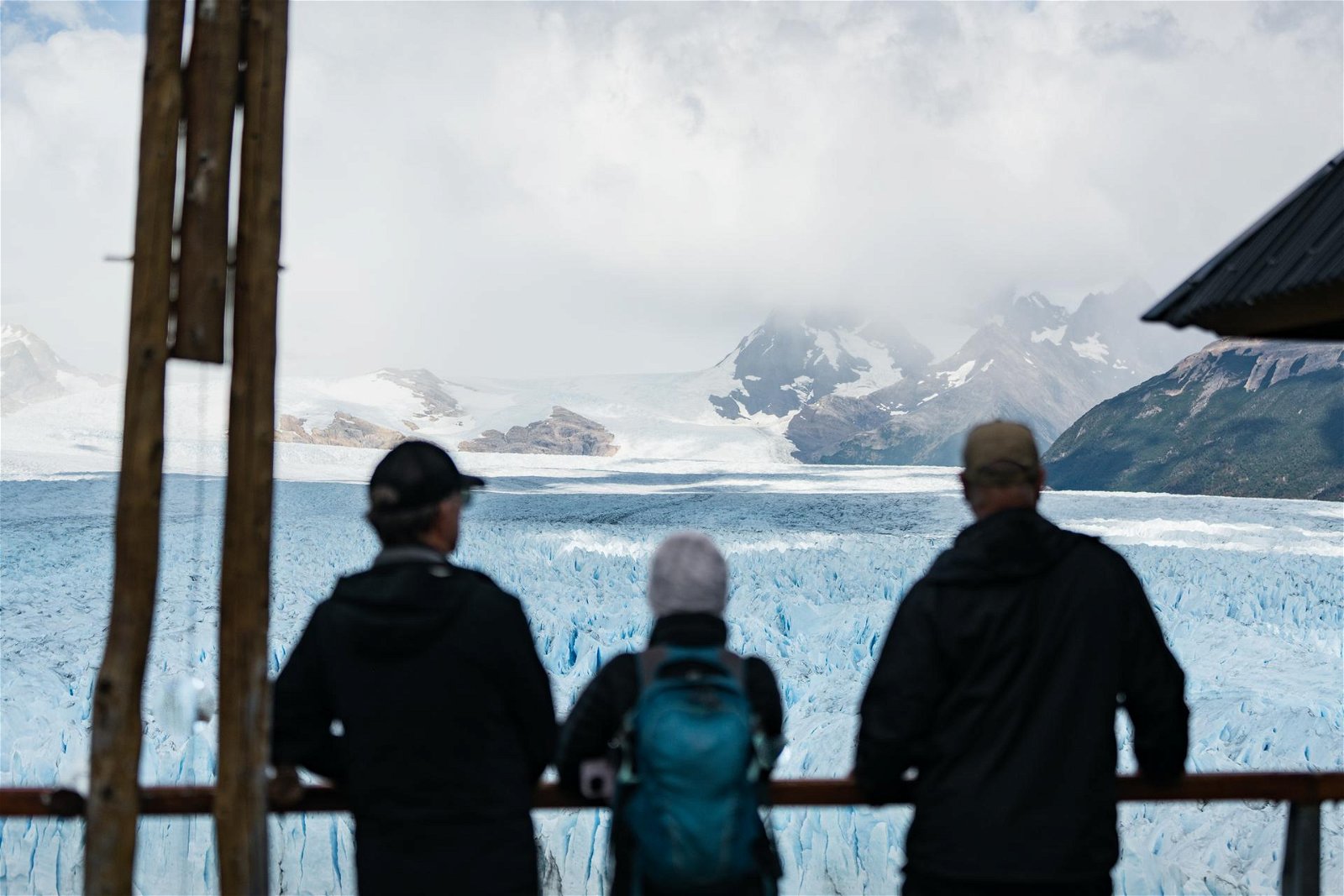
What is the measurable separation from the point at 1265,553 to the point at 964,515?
4.21 m

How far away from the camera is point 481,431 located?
89.4 m

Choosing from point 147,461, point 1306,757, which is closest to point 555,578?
point 1306,757

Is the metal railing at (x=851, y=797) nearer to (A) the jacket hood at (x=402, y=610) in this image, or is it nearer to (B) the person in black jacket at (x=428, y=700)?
(B) the person in black jacket at (x=428, y=700)

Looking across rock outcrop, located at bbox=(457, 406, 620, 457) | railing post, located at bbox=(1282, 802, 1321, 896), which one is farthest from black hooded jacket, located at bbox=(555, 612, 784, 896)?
rock outcrop, located at bbox=(457, 406, 620, 457)

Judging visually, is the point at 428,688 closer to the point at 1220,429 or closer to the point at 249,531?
the point at 249,531

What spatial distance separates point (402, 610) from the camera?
2.01 m

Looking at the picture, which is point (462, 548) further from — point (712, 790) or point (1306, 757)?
point (712, 790)

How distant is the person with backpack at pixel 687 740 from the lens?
1.99 meters

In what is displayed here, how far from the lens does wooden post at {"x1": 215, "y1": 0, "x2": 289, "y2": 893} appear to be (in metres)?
2.50

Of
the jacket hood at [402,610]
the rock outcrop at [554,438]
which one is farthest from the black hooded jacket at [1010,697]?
the rock outcrop at [554,438]

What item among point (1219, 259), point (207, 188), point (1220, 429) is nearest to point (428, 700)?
point (207, 188)

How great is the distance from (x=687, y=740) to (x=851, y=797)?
0.62 meters

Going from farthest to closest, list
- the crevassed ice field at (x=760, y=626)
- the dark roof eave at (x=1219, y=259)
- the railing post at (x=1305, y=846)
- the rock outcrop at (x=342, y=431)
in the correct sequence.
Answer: the rock outcrop at (x=342, y=431) < the crevassed ice field at (x=760, y=626) < the dark roof eave at (x=1219, y=259) < the railing post at (x=1305, y=846)

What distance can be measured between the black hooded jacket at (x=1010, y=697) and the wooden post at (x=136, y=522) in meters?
1.60
